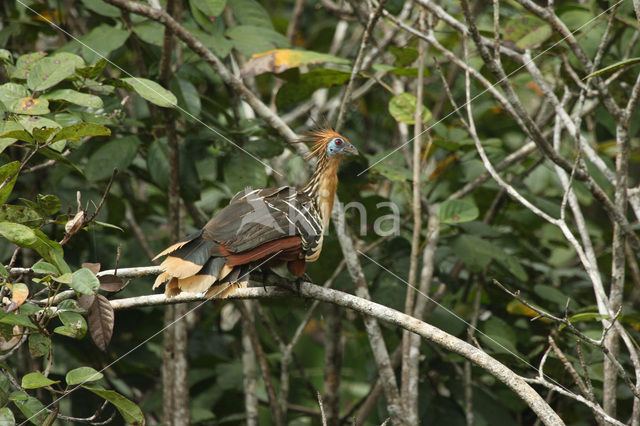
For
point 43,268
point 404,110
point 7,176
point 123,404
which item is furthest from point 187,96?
point 123,404

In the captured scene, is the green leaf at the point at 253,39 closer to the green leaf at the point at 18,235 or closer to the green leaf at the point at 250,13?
the green leaf at the point at 250,13

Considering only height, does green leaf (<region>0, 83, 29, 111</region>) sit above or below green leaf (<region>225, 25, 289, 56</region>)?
below

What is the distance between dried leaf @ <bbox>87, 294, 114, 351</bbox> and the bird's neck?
1.29 meters

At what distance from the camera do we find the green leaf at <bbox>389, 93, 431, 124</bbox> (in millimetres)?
3559

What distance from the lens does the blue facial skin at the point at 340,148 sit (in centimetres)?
346

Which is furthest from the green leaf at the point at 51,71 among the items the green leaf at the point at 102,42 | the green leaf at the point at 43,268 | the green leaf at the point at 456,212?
the green leaf at the point at 456,212

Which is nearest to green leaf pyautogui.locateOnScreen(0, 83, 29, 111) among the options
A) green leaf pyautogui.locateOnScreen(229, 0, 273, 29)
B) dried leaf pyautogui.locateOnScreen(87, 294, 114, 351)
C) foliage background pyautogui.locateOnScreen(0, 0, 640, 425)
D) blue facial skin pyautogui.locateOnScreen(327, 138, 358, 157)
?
foliage background pyautogui.locateOnScreen(0, 0, 640, 425)

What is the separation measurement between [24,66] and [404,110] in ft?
6.21

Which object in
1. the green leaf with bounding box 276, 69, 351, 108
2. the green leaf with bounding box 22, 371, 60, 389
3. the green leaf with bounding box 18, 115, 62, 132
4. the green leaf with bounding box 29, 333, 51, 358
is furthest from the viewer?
the green leaf with bounding box 276, 69, 351, 108

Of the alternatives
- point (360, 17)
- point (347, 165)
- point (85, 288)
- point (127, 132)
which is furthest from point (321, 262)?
point (85, 288)

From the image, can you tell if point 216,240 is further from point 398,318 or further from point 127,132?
point 127,132

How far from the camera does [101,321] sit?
2211 mm

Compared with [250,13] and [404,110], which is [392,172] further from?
[250,13]

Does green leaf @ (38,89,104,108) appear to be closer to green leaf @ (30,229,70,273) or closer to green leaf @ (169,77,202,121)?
green leaf @ (169,77,202,121)
